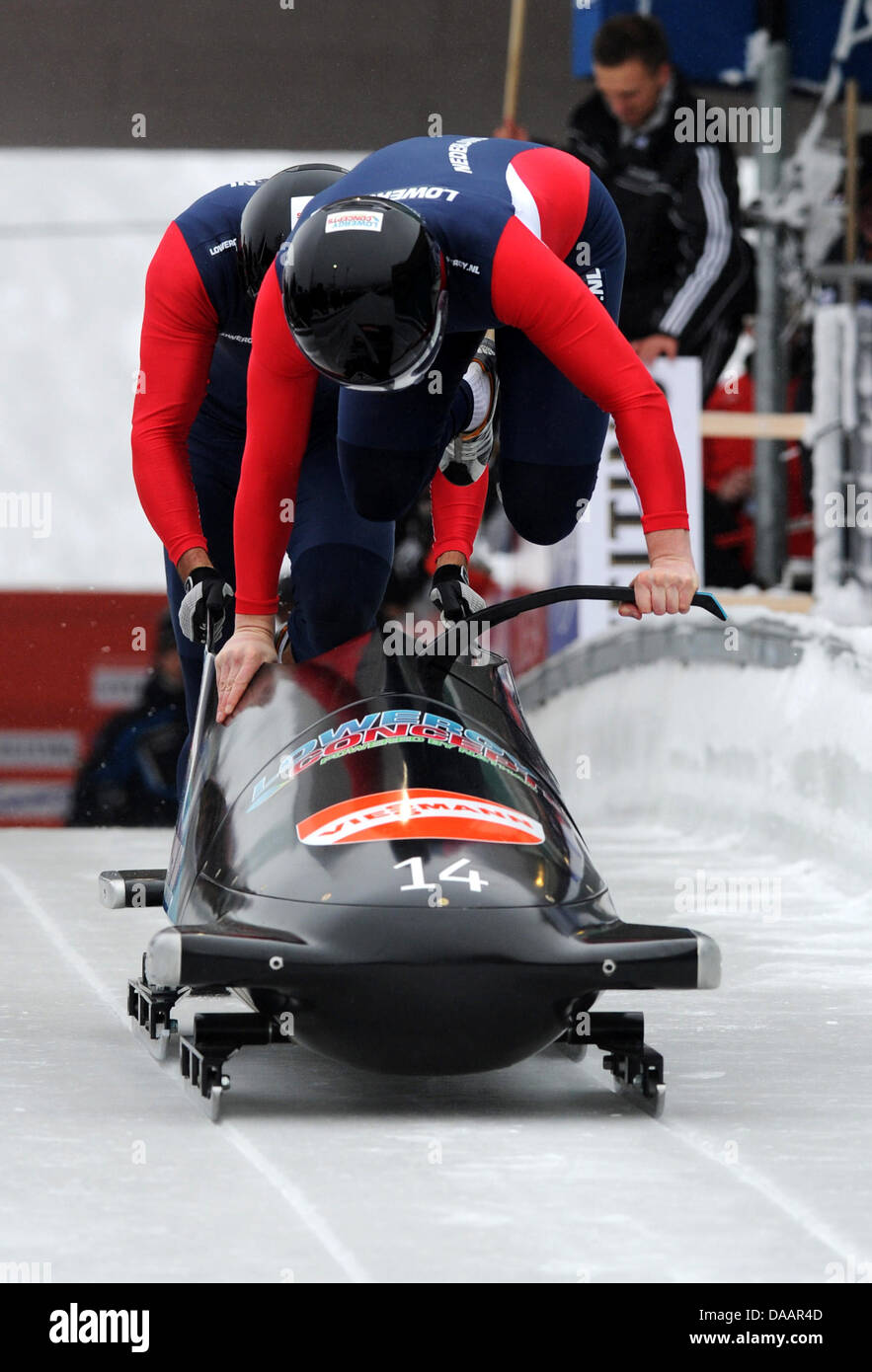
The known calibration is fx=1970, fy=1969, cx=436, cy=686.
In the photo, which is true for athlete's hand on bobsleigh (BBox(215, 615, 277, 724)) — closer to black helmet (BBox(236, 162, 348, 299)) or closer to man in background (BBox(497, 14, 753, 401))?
black helmet (BBox(236, 162, 348, 299))

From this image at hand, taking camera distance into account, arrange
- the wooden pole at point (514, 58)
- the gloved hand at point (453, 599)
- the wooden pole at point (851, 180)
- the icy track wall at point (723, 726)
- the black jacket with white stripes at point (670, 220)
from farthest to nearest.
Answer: the wooden pole at point (514, 58), the wooden pole at point (851, 180), the black jacket with white stripes at point (670, 220), the icy track wall at point (723, 726), the gloved hand at point (453, 599)

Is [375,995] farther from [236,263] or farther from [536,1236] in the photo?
→ [236,263]

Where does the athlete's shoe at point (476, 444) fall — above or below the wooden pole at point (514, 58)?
below

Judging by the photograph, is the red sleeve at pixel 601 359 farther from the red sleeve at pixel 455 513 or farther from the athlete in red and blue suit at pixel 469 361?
the red sleeve at pixel 455 513

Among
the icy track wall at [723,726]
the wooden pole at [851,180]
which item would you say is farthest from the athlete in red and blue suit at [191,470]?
the wooden pole at [851,180]

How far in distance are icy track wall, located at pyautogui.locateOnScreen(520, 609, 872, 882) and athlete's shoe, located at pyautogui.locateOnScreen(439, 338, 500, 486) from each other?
4.98 feet

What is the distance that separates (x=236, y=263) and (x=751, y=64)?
5.28 metres

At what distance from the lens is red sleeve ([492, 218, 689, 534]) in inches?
98.6

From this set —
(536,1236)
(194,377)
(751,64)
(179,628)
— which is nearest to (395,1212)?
(536,1236)

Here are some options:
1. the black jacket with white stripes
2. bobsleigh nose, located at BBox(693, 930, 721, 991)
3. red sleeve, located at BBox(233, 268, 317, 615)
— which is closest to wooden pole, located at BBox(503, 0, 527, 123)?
the black jacket with white stripes

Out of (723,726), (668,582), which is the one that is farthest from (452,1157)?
(723,726)

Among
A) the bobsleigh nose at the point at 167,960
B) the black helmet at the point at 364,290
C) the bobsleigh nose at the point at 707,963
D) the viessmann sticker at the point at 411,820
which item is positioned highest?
the black helmet at the point at 364,290

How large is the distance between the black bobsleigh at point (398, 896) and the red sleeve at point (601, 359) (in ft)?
0.50

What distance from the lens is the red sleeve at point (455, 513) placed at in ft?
11.4
